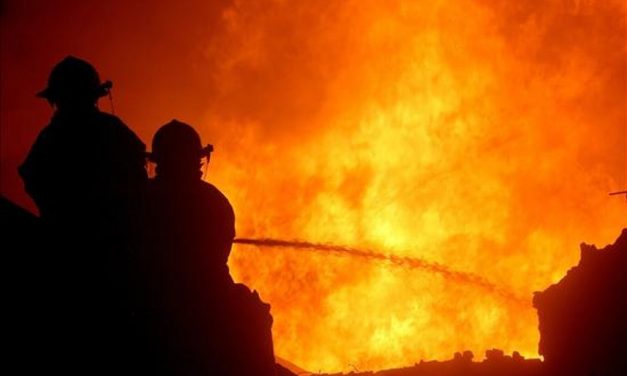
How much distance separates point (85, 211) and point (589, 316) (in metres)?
38.9

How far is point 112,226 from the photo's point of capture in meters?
12.3

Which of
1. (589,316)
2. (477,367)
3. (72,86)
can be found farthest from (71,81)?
(477,367)

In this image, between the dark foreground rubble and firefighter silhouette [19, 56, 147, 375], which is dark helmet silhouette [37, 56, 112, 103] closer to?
firefighter silhouette [19, 56, 147, 375]

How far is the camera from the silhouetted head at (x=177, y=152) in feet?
49.6

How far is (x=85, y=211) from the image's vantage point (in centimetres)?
1250

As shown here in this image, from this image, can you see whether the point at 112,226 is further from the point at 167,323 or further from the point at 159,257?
the point at 167,323

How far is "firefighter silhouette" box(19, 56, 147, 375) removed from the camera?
1069 centimetres

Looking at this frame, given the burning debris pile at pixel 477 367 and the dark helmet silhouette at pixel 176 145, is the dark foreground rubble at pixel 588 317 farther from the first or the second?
the dark helmet silhouette at pixel 176 145

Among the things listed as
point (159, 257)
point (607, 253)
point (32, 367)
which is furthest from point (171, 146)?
point (607, 253)

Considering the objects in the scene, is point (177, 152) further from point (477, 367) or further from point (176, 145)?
point (477, 367)

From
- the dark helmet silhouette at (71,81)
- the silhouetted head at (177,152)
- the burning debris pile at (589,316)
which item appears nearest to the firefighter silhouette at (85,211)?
the dark helmet silhouette at (71,81)

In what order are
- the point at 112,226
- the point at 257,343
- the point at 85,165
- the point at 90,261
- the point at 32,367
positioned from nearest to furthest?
the point at 32,367 → the point at 90,261 → the point at 112,226 → the point at 85,165 → the point at 257,343

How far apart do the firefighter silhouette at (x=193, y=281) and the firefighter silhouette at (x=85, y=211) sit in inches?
28.0

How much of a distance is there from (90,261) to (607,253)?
37844 mm
